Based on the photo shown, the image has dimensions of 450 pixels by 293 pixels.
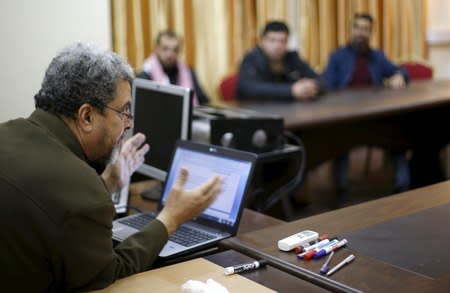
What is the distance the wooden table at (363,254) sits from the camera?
133 cm

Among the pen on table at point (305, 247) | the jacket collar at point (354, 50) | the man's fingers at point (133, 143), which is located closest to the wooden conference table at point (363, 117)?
the jacket collar at point (354, 50)

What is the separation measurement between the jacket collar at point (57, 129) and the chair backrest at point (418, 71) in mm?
4550

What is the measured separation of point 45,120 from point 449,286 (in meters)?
0.87

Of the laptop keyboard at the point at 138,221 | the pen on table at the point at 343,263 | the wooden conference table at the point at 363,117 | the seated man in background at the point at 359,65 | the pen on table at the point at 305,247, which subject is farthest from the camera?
the seated man in background at the point at 359,65

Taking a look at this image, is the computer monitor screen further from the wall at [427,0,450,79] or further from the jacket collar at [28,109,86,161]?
the wall at [427,0,450,79]

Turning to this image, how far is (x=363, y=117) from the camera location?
3549 millimetres

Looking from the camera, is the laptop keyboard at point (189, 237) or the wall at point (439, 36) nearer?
the laptop keyboard at point (189, 237)

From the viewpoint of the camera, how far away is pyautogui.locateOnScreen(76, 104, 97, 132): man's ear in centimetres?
141

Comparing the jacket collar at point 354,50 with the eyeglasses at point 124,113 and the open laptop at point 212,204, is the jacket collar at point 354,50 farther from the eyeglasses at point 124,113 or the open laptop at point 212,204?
the eyeglasses at point 124,113

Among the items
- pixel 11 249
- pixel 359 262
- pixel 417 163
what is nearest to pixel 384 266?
pixel 359 262

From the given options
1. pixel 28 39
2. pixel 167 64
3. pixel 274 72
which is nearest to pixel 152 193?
pixel 28 39

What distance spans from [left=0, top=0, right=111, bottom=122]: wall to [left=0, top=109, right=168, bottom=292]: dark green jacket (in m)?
1.98

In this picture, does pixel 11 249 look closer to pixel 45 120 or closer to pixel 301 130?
pixel 45 120

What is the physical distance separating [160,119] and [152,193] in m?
0.25
